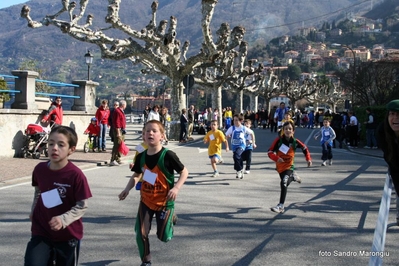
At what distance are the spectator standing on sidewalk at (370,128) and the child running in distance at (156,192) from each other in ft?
59.9

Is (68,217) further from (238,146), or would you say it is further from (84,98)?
(84,98)

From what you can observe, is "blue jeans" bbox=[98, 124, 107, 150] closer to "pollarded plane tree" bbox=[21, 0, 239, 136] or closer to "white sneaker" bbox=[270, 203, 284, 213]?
"pollarded plane tree" bbox=[21, 0, 239, 136]

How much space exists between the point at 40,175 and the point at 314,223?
14.9 feet

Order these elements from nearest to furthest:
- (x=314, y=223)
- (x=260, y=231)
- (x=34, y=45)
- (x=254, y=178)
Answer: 1. (x=260, y=231)
2. (x=314, y=223)
3. (x=254, y=178)
4. (x=34, y=45)

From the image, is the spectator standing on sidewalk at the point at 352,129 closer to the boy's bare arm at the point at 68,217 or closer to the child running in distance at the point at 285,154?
→ the child running in distance at the point at 285,154

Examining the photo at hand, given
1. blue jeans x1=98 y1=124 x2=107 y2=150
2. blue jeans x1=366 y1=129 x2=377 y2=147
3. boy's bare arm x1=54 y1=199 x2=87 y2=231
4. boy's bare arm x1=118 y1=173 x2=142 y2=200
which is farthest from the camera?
blue jeans x1=366 y1=129 x2=377 y2=147

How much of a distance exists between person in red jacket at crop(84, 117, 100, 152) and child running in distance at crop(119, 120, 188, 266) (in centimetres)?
1290

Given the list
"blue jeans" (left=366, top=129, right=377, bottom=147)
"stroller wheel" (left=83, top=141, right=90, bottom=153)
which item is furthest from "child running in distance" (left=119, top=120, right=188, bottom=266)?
"blue jeans" (left=366, top=129, right=377, bottom=147)

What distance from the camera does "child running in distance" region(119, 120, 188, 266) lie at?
525cm

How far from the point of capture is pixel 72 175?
13.6 feet

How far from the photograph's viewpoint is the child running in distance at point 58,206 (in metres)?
4.09

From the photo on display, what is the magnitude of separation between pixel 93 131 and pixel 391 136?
13431 mm

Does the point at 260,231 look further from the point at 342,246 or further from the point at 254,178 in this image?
the point at 254,178

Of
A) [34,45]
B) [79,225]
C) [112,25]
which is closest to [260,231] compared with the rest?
[79,225]
